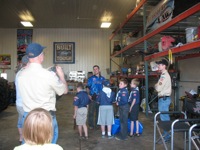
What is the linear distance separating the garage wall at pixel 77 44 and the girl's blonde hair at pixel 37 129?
1465 cm

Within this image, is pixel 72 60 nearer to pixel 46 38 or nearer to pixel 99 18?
pixel 46 38

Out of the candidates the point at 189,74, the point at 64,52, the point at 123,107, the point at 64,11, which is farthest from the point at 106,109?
the point at 64,52

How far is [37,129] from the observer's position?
1.48 m

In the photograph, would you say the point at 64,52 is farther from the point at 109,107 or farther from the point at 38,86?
the point at 38,86

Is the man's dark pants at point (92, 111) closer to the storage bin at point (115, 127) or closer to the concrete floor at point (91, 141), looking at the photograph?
the concrete floor at point (91, 141)

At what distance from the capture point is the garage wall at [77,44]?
1591 cm

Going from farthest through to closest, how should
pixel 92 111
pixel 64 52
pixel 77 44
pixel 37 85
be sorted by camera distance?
pixel 77 44 < pixel 64 52 < pixel 92 111 < pixel 37 85

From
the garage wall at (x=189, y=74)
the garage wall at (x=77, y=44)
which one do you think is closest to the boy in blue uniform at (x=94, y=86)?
the garage wall at (x=189, y=74)

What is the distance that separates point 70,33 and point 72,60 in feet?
6.59

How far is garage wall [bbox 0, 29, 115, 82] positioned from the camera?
15906 mm

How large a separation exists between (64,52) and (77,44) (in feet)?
3.73

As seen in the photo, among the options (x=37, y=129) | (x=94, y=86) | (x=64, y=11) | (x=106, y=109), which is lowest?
(x=106, y=109)

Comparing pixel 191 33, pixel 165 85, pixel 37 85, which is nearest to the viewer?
pixel 37 85

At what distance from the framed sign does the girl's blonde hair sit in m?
14.7
